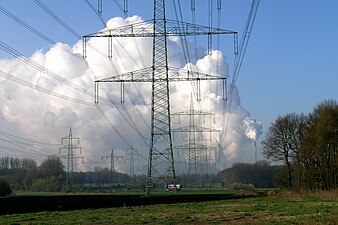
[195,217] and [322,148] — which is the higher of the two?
[322,148]

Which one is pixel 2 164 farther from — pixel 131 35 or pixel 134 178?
pixel 131 35

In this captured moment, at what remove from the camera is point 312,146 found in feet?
244

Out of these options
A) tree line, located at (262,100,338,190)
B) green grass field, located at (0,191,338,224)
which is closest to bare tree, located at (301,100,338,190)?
tree line, located at (262,100,338,190)

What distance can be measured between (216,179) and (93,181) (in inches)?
1610

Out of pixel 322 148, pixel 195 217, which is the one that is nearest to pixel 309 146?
pixel 322 148

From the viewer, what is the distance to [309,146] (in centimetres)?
7538

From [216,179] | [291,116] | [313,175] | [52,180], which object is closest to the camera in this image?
[313,175]

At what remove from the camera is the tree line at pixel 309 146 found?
236 ft

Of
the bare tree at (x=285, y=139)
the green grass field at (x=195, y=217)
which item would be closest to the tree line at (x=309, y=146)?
the bare tree at (x=285, y=139)

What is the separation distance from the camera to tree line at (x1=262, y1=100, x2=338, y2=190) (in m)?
71.9

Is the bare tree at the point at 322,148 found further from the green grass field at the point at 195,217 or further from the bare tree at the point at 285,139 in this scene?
the green grass field at the point at 195,217

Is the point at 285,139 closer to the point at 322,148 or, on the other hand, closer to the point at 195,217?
the point at 322,148

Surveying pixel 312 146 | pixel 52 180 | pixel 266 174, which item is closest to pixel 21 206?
pixel 312 146

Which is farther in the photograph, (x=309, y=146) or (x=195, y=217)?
(x=309, y=146)
